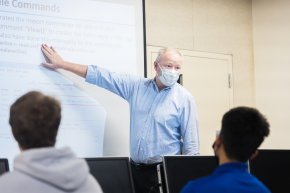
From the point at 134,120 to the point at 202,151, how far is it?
1549 millimetres

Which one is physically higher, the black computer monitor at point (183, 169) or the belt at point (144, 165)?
the black computer monitor at point (183, 169)

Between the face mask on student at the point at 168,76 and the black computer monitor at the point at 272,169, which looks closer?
the black computer monitor at the point at 272,169

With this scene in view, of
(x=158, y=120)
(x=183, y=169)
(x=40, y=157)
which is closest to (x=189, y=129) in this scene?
(x=158, y=120)

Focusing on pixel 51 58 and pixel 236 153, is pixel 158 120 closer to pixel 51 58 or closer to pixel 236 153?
pixel 51 58

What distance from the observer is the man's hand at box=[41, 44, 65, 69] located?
10.5ft

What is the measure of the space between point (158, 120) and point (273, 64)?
2.21 m

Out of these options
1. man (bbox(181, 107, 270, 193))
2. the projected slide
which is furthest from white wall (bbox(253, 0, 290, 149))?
man (bbox(181, 107, 270, 193))

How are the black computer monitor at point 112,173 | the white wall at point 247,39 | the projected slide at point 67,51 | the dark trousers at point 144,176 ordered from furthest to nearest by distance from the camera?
1. the white wall at point 247,39
2. the projected slide at point 67,51
3. the dark trousers at point 144,176
4. the black computer monitor at point 112,173

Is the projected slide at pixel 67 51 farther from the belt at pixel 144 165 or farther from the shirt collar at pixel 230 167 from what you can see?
the shirt collar at pixel 230 167

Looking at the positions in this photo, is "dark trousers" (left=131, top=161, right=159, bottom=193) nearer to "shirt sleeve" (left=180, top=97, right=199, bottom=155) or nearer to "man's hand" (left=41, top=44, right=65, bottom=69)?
"shirt sleeve" (left=180, top=97, right=199, bottom=155)

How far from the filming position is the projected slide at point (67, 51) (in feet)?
10.1

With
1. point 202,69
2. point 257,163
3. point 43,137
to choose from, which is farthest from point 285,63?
point 43,137

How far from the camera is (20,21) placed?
3.14 m

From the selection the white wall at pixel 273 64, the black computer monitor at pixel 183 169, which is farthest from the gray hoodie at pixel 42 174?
the white wall at pixel 273 64
